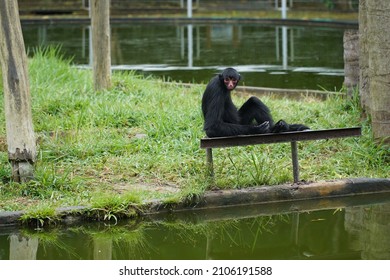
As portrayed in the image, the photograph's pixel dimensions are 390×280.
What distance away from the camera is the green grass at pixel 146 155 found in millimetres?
9289

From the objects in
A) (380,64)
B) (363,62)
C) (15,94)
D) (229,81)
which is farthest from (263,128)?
(15,94)

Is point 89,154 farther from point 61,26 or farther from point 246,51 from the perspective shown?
point 61,26

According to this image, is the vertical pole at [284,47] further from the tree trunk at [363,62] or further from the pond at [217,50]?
the tree trunk at [363,62]

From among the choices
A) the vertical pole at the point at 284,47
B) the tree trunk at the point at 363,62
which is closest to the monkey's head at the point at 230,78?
the tree trunk at the point at 363,62

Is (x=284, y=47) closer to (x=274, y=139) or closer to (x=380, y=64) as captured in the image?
(x=380, y=64)

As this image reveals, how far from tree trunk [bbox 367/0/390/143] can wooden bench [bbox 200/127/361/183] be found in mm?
927

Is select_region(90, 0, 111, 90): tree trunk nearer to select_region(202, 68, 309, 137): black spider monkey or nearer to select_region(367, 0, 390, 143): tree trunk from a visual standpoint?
select_region(202, 68, 309, 137): black spider monkey

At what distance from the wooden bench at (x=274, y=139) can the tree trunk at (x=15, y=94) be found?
195cm

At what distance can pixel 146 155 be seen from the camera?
1039 centimetres

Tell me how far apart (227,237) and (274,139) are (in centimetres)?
137

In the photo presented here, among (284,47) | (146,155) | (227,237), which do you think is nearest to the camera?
(227,237)

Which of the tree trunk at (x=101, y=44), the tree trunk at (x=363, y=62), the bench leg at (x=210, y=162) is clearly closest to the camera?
the bench leg at (x=210, y=162)

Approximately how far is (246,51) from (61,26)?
11.1 metres

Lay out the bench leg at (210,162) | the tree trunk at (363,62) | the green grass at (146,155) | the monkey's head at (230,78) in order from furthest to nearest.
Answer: the tree trunk at (363,62)
the monkey's head at (230,78)
the bench leg at (210,162)
the green grass at (146,155)
